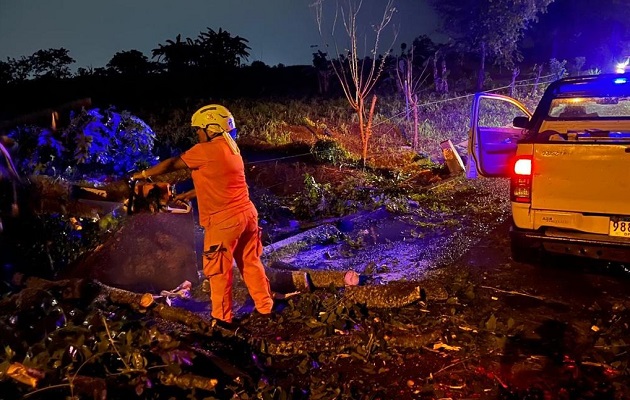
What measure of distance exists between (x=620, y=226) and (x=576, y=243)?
0.36 m

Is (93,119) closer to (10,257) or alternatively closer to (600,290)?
(10,257)

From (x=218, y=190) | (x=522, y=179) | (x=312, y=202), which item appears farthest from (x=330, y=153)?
(x=218, y=190)

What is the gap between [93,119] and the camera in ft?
23.2

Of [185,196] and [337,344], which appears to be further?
[185,196]

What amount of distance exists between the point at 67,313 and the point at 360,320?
7.25 ft

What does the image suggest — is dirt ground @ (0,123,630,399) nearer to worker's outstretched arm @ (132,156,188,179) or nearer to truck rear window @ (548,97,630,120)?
worker's outstretched arm @ (132,156,188,179)

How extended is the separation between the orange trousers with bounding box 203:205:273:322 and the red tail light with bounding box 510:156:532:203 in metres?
2.33

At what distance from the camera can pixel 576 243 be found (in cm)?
458

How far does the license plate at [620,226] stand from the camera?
4410mm

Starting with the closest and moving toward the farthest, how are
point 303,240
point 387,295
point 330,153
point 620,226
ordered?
point 620,226
point 387,295
point 303,240
point 330,153

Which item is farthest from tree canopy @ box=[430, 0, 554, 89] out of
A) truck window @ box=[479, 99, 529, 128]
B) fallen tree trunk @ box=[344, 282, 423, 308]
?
fallen tree trunk @ box=[344, 282, 423, 308]

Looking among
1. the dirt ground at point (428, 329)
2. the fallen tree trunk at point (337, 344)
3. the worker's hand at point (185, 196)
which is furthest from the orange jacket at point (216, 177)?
the fallen tree trunk at point (337, 344)

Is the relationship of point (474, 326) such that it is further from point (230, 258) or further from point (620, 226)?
point (230, 258)

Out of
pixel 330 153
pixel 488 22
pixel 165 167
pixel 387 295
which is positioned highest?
pixel 488 22
